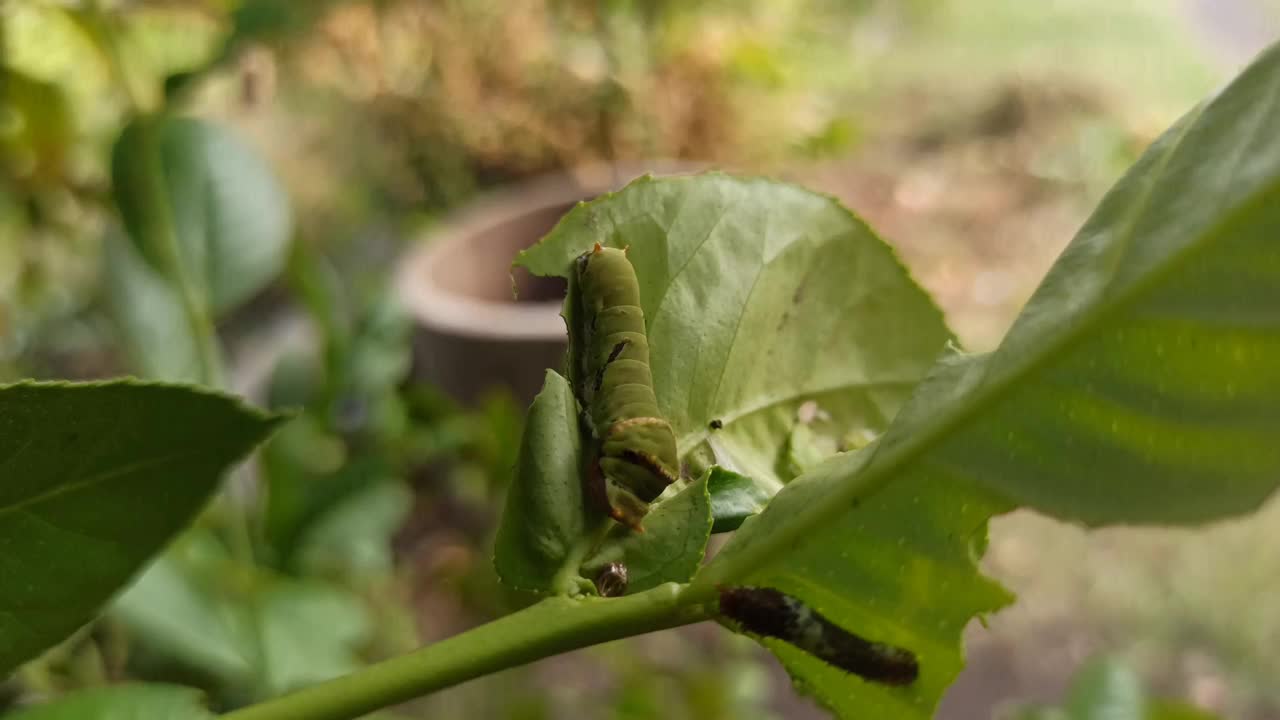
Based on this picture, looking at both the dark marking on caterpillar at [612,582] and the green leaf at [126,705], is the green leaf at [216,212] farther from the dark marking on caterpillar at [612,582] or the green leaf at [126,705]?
the dark marking on caterpillar at [612,582]

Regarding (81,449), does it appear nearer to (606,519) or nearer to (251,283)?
(606,519)

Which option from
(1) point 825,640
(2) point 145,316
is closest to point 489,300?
(2) point 145,316

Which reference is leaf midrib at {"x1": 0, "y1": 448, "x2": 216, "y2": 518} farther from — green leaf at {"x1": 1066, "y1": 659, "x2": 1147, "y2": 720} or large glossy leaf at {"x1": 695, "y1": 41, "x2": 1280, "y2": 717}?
green leaf at {"x1": 1066, "y1": 659, "x2": 1147, "y2": 720}

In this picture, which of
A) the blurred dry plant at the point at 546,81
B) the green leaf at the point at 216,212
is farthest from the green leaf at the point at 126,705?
the blurred dry plant at the point at 546,81

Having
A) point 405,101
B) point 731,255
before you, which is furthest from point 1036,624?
point 405,101

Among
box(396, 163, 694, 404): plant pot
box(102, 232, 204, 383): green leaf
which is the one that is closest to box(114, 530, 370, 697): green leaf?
box(102, 232, 204, 383): green leaf

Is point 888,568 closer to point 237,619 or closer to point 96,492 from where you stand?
point 96,492
